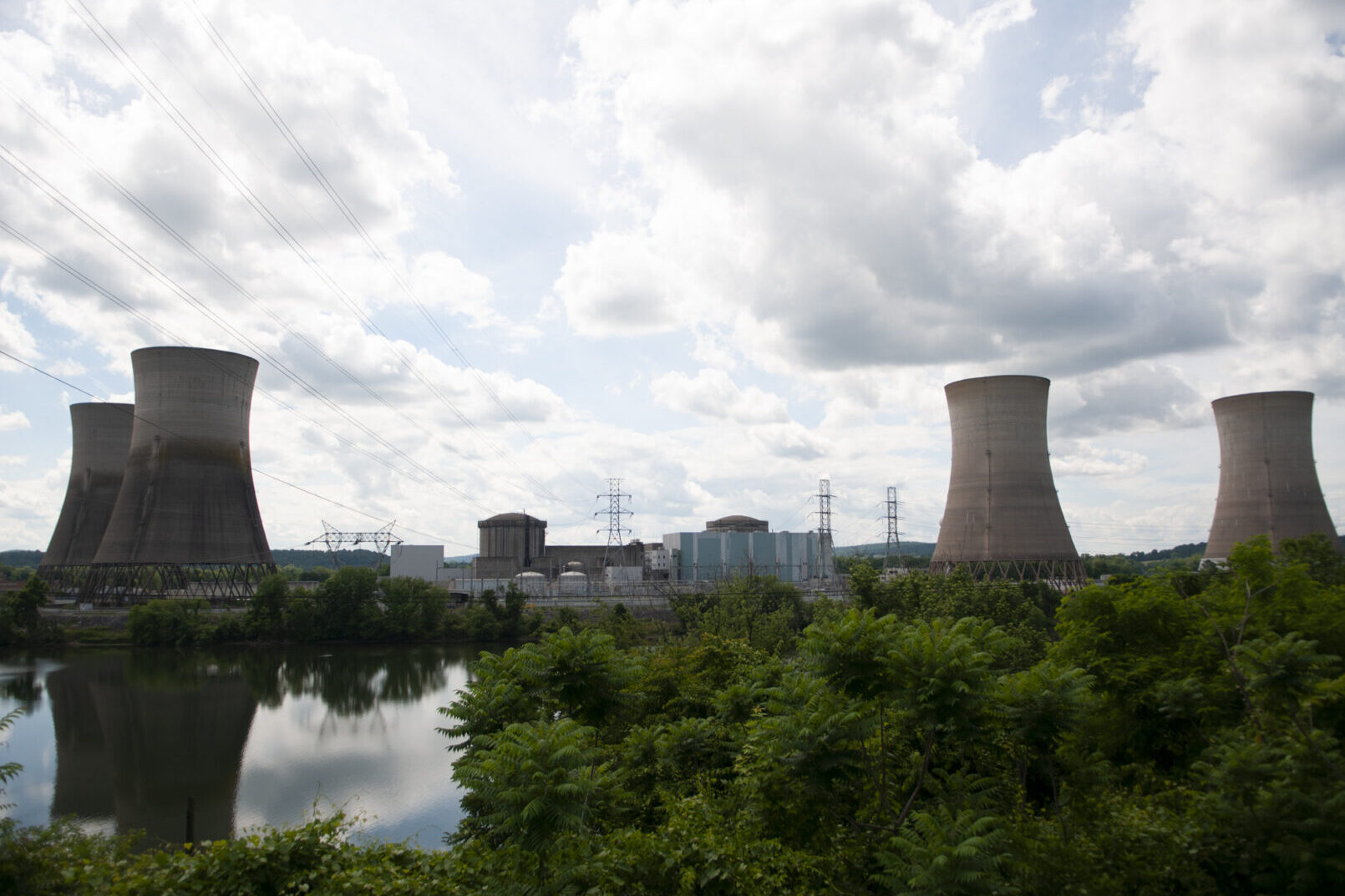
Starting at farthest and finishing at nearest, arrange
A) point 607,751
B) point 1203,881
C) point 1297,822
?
point 607,751 < point 1203,881 < point 1297,822

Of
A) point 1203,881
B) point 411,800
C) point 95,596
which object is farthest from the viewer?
point 95,596

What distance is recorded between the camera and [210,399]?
35781 millimetres

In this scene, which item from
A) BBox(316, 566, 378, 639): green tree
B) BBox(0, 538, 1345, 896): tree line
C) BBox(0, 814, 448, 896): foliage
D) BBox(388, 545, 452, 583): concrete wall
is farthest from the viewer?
BBox(388, 545, 452, 583): concrete wall

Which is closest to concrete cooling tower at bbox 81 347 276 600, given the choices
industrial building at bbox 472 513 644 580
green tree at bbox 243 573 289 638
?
green tree at bbox 243 573 289 638

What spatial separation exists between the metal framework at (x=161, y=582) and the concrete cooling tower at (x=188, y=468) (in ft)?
18.3

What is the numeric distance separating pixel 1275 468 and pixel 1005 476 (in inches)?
578

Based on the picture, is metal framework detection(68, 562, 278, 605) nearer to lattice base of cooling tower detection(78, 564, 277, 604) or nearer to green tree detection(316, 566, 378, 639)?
lattice base of cooling tower detection(78, 564, 277, 604)

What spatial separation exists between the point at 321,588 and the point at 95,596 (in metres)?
15.4

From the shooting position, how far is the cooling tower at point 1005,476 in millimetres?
31922

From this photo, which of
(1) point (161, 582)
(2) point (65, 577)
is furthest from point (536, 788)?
(2) point (65, 577)

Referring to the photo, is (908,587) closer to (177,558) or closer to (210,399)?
(210,399)

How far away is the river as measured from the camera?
15122mm

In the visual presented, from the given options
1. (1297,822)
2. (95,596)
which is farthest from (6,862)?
(95,596)

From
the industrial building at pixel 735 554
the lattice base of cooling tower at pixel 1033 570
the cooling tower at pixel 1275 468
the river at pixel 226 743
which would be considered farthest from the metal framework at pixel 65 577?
the cooling tower at pixel 1275 468
